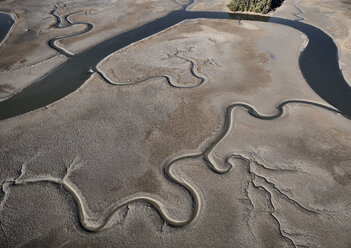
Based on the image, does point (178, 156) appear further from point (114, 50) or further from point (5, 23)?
point (5, 23)

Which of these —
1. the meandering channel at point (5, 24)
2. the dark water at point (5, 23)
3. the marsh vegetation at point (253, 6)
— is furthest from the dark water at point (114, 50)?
the dark water at point (5, 23)

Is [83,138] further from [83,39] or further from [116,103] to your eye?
[83,39]

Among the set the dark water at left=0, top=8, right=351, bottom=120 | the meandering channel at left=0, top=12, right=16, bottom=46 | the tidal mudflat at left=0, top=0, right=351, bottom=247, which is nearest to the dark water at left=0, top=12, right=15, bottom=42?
the meandering channel at left=0, top=12, right=16, bottom=46

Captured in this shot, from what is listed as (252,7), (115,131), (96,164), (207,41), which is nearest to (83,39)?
(207,41)

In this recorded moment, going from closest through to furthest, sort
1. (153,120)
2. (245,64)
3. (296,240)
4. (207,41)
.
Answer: (296,240) < (153,120) < (245,64) < (207,41)

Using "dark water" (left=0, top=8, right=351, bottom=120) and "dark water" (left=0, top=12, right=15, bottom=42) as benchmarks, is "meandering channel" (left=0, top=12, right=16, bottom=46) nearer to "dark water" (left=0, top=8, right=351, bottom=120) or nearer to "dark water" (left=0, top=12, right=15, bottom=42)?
"dark water" (left=0, top=12, right=15, bottom=42)

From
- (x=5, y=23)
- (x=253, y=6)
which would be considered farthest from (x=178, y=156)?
(x=5, y=23)

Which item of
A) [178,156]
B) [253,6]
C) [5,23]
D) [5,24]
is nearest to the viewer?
[178,156]
